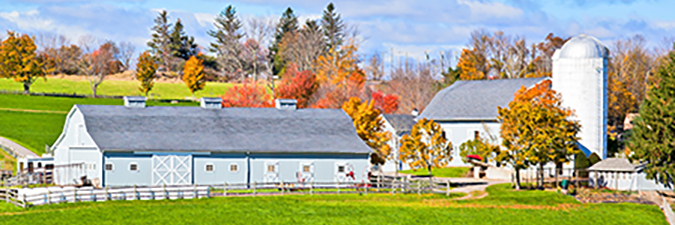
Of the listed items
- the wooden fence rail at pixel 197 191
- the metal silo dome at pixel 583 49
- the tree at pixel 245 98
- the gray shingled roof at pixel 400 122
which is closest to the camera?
the wooden fence rail at pixel 197 191

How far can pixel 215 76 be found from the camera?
135500 millimetres

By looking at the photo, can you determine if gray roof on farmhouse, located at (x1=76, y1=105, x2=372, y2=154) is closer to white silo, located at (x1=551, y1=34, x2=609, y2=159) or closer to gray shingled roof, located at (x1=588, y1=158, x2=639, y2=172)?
gray shingled roof, located at (x1=588, y1=158, x2=639, y2=172)

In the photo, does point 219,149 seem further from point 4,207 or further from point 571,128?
point 571,128

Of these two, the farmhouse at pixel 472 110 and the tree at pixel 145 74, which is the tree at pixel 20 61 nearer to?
the tree at pixel 145 74

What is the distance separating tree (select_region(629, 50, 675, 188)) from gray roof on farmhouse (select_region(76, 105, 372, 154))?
1606 cm

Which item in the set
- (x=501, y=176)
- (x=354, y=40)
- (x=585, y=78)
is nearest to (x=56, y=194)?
(x=501, y=176)

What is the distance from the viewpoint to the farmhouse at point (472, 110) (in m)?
64.7

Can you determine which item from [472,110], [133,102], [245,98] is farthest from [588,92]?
[245,98]

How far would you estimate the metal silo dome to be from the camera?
6084 centimetres

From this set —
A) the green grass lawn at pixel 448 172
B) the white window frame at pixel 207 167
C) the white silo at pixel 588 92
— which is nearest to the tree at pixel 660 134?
the white silo at pixel 588 92

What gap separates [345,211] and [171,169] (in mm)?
12345

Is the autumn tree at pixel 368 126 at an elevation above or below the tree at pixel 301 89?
below

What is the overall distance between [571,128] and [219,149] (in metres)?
22.3

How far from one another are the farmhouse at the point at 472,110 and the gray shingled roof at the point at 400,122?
1.55 metres
